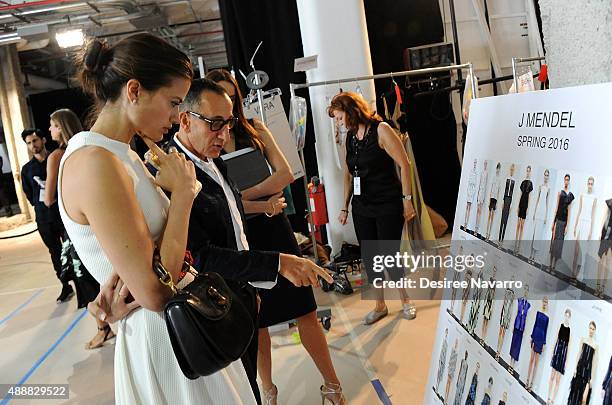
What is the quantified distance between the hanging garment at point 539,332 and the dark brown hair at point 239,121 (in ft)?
4.99

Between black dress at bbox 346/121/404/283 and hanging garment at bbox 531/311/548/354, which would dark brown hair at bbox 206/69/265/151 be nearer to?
black dress at bbox 346/121/404/283

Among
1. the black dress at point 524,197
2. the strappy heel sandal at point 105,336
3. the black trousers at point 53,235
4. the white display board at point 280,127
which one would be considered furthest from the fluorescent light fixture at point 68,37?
the black dress at point 524,197

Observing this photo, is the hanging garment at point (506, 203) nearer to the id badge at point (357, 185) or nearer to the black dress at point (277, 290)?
the black dress at point (277, 290)

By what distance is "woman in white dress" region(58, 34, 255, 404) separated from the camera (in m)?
1.04

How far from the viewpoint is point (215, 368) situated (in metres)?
1.14

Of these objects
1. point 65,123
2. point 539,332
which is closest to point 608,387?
point 539,332

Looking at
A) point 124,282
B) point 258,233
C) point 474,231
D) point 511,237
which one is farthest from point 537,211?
point 258,233

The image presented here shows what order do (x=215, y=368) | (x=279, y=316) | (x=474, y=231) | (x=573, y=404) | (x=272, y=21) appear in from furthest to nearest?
(x=272, y=21)
(x=279, y=316)
(x=474, y=231)
(x=215, y=368)
(x=573, y=404)

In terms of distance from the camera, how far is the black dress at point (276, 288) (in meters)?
2.35

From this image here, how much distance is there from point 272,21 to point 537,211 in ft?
16.9

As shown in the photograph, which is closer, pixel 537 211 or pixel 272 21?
pixel 537 211

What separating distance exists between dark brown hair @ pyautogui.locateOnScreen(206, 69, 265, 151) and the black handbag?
127 cm

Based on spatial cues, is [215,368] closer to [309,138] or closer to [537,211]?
[537,211]

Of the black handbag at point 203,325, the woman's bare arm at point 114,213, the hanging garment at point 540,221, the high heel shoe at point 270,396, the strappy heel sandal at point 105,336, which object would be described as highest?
the woman's bare arm at point 114,213
